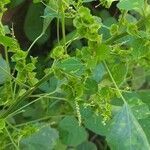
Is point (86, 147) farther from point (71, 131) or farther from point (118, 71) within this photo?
point (118, 71)

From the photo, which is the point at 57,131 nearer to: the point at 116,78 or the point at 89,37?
the point at 116,78

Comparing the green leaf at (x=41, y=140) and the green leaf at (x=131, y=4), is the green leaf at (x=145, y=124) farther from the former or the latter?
the green leaf at (x=41, y=140)

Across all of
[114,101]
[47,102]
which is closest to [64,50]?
[114,101]

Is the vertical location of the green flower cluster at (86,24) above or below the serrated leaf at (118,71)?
above

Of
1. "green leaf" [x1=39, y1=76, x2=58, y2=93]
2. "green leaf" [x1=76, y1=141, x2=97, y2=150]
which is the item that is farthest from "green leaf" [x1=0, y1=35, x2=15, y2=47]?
"green leaf" [x1=76, y1=141, x2=97, y2=150]

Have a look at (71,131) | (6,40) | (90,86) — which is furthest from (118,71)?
(71,131)

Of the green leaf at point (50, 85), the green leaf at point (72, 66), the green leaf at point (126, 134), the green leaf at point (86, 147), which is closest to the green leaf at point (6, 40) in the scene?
the green leaf at point (72, 66)

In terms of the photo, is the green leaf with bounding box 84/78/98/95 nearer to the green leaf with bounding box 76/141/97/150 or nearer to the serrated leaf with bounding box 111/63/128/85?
the serrated leaf with bounding box 111/63/128/85
